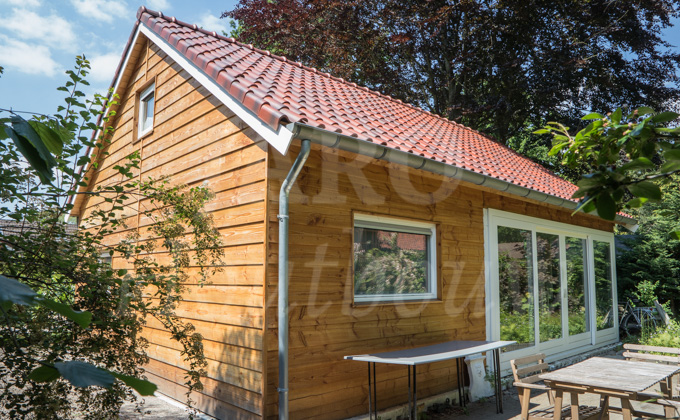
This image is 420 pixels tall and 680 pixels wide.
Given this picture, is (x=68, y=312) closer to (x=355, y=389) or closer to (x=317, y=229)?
(x=317, y=229)

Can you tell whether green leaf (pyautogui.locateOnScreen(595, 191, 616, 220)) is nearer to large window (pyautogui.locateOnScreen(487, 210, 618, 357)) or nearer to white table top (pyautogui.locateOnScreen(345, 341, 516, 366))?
white table top (pyautogui.locateOnScreen(345, 341, 516, 366))

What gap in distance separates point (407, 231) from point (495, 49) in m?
9.14

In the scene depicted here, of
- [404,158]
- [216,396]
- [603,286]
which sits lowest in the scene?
[216,396]

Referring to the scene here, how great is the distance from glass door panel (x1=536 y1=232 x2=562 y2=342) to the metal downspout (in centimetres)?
574

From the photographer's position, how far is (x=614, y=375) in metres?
5.09

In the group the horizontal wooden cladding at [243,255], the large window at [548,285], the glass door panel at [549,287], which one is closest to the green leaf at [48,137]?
the horizontal wooden cladding at [243,255]

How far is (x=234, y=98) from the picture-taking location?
202 inches

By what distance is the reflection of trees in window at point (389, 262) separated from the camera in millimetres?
5562

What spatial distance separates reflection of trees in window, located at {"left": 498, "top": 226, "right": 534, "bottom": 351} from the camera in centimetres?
768

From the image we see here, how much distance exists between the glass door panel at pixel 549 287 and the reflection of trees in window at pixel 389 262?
10.9 feet

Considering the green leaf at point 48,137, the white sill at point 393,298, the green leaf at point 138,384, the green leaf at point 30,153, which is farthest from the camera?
the white sill at point 393,298

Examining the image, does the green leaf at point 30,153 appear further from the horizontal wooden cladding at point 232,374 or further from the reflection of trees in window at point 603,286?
the reflection of trees in window at point 603,286

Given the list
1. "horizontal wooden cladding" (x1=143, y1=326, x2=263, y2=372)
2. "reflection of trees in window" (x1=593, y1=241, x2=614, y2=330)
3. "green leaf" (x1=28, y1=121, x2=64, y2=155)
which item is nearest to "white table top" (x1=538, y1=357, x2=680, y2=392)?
"horizontal wooden cladding" (x1=143, y1=326, x2=263, y2=372)

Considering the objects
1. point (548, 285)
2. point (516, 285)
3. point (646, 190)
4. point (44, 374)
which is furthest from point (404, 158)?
point (548, 285)
